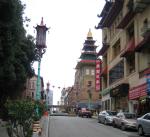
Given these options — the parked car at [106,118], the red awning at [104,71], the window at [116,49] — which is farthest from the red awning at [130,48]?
the red awning at [104,71]

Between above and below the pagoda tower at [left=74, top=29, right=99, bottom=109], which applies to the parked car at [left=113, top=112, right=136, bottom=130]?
below

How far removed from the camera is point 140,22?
4444 centimetres

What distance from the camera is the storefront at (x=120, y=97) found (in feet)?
162

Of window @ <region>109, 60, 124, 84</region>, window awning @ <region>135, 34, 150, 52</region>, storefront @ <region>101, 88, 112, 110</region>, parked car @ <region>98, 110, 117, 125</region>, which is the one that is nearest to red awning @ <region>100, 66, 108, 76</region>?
storefront @ <region>101, 88, 112, 110</region>

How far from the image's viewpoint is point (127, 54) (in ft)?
157

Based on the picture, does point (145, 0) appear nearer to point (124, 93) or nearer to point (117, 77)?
point (124, 93)

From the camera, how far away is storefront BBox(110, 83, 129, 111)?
49281 millimetres

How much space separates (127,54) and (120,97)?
25.9ft

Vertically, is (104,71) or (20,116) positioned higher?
(104,71)

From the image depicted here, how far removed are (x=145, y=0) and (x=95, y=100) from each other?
77630mm

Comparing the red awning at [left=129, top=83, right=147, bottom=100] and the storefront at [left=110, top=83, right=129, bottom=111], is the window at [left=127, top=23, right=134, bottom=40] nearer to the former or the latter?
the storefront at [left=110, top=83, right=129, bottom=111]

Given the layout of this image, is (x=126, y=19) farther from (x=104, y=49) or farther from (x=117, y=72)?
(x=104, y=49)

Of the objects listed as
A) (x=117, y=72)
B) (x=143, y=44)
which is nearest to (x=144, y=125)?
(x=143, y=44)

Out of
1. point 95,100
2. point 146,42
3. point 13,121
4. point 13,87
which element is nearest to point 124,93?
point 146,42
